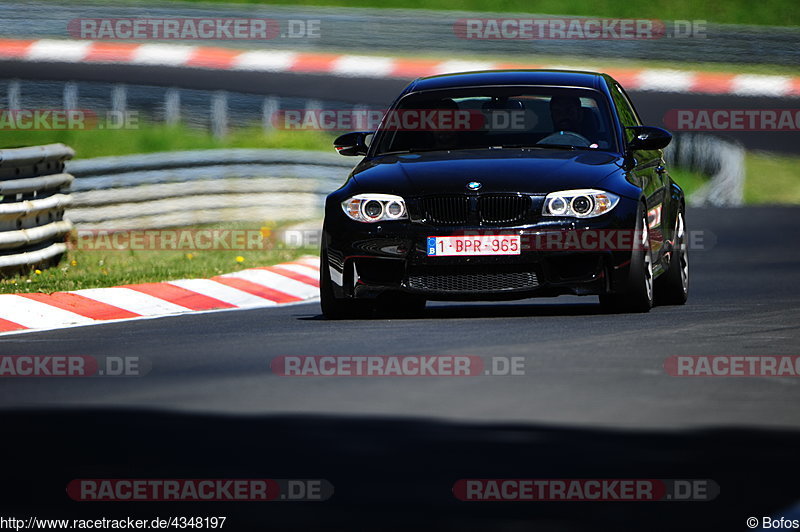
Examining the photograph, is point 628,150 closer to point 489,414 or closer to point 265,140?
point 489,414

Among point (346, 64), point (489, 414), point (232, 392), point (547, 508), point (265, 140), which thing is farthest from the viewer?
point (346, 64)

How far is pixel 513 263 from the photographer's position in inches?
428

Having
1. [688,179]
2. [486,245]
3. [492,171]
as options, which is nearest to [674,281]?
[492,171]

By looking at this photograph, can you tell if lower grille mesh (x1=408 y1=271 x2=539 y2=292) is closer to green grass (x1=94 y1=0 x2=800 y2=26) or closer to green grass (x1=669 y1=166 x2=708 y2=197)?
green grass (x1=669 y1=166 x2=708 y2=197)

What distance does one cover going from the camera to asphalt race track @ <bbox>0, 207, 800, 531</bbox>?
17.8 ft

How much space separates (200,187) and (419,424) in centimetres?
1422

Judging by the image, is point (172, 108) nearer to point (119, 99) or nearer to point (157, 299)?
point (119, 99)

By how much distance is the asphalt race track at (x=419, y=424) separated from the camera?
17.8ft

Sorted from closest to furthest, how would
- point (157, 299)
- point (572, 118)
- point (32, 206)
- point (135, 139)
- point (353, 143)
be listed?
point (572, 118), point (353, 143), point (157, 299), point (32, 206), point (135, 139)

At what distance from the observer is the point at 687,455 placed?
6152mm

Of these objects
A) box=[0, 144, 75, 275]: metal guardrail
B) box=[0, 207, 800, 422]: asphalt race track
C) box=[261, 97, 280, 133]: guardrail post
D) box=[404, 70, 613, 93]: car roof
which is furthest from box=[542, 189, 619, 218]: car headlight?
box=[261, 97, 280, 133]: guardrail post

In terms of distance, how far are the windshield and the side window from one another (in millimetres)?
228

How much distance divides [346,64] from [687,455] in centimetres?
2646

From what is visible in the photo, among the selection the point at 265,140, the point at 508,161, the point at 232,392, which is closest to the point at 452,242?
the point at 508,161
